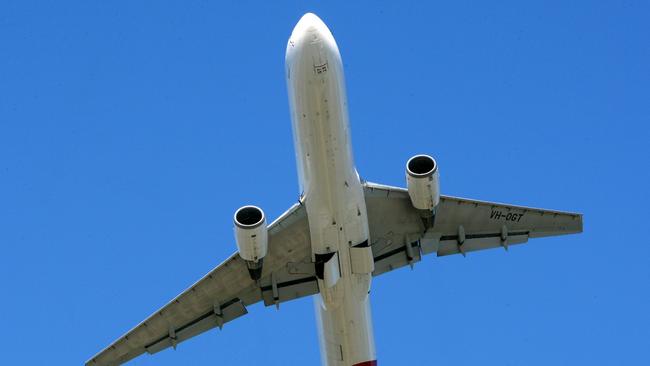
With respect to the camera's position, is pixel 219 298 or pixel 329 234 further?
pixel 219 298

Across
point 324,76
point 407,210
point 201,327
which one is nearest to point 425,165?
point 407,210

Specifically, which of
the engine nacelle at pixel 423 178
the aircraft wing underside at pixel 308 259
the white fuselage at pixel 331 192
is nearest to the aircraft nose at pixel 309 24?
the white fuselage at pixel 331 192

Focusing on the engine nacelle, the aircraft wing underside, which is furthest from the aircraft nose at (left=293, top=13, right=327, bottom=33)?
the aircraft wing underside

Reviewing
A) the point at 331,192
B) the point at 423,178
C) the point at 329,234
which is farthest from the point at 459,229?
the point at 331,192

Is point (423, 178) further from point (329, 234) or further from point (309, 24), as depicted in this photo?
point (309, 24)

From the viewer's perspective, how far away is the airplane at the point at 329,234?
29.8 meters

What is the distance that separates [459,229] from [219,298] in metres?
7.34

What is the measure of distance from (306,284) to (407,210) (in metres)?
3.72

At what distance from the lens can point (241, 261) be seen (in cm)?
3428

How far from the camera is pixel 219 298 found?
116 ft

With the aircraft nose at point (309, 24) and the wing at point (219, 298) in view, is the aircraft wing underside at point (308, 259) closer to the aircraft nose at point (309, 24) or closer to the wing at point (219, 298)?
the wing at point (219, 298)

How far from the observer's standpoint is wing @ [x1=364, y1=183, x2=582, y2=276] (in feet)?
113

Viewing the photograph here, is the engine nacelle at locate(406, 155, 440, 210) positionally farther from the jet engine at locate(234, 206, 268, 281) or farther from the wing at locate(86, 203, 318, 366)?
the jet engine at locate(234, 206, 268, 281)

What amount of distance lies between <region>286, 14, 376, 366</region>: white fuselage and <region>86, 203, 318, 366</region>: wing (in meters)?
1.28
